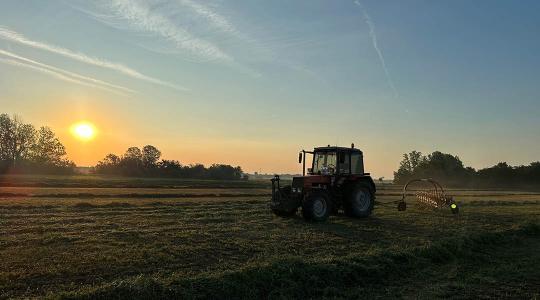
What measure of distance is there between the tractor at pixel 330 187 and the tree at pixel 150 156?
76100 mm

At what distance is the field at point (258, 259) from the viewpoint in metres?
7.51

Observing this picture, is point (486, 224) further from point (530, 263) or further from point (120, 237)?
point (120, 237)

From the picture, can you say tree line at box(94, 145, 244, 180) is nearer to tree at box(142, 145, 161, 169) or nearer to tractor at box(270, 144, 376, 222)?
tree at box(142, 145, 161, 169)

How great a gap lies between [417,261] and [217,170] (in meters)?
82.5

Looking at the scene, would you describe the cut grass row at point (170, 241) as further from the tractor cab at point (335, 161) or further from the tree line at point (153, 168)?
the tree line at point (153, 168)

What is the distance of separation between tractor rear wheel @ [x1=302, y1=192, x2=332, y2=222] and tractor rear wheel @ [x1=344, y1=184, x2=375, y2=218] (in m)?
1.21

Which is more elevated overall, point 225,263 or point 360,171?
point 360,171

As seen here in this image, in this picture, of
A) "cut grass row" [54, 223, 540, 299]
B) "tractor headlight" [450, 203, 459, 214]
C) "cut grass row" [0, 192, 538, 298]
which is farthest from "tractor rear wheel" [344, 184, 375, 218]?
"cut grass row" [54, 223, 540, 299]

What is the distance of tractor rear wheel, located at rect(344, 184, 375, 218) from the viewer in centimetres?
1730

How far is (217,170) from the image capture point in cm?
9162

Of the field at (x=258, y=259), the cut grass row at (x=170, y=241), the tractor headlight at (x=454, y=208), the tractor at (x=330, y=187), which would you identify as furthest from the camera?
the tractor headlight at (x=454, y=208)

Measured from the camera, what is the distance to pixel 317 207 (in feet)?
52.5

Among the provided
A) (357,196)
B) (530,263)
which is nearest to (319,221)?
(357,196)

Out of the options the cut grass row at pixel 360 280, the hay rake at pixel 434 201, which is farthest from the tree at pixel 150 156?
the cut grass row at pixel 360 280
